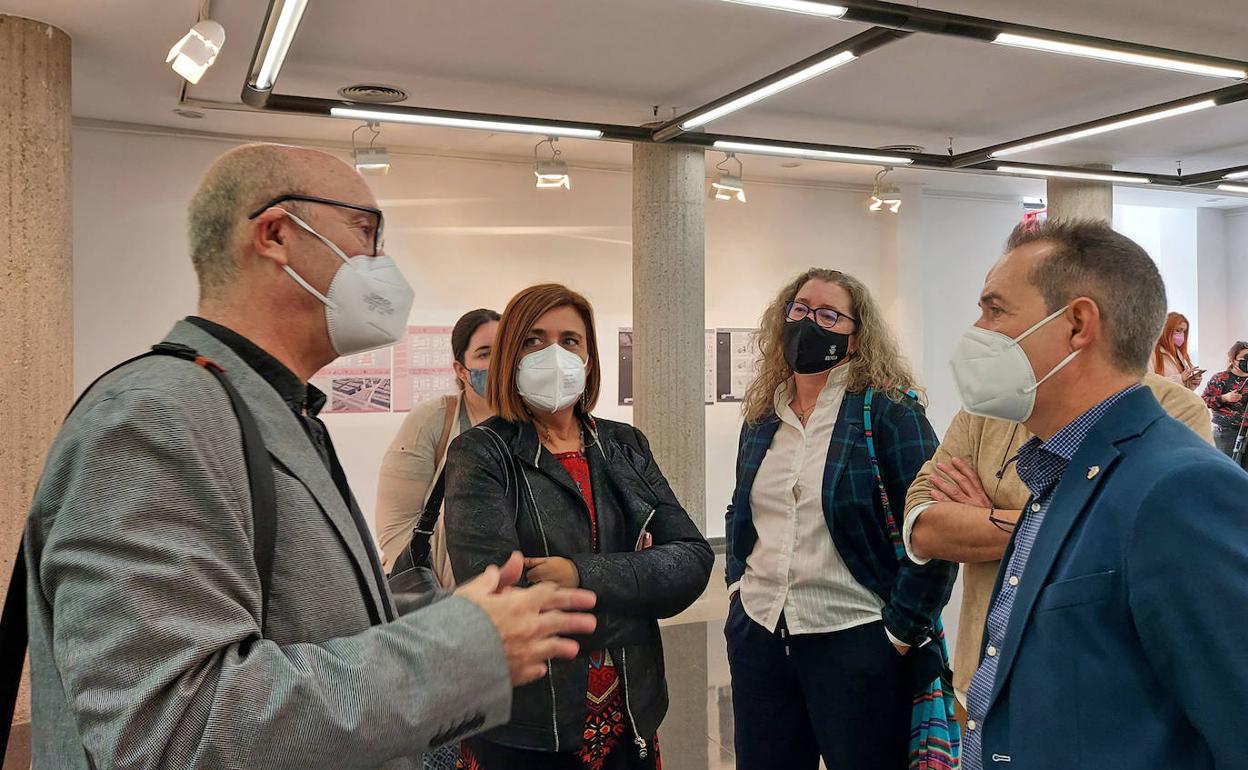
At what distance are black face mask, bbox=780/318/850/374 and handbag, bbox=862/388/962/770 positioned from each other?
62 centimetres

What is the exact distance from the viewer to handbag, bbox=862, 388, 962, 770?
7.67ft

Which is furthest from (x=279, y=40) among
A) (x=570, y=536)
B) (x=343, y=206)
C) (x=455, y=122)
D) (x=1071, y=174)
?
(x=1071, y=174)

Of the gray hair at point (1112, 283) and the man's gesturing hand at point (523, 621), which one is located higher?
the gray hair at point (1112, 283)

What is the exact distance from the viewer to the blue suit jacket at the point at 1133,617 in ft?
3.88

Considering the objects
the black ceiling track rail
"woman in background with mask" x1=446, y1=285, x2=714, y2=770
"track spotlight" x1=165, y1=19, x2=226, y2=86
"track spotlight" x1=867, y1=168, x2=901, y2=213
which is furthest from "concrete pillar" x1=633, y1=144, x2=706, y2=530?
"woman in background with mask" x1=446, y1=285, x2=714, y2=770

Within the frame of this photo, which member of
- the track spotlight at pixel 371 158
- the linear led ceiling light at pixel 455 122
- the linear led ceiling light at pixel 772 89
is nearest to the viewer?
the linear led ceiling light at pixel 772 89

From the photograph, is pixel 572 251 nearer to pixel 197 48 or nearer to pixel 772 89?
pixel 772 89

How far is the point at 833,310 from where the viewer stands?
9.20 ft

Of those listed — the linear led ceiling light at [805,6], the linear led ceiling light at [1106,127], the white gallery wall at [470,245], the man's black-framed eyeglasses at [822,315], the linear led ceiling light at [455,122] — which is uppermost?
the linear led ceiling light at [1106,127]

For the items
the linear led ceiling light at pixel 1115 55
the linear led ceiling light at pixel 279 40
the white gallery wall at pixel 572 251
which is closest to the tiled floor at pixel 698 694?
the white gallery wall at pixel 572 251

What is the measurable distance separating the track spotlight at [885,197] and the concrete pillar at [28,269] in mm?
7021

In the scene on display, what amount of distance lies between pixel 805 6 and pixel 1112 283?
3.19 metres

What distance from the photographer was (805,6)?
4.32 m

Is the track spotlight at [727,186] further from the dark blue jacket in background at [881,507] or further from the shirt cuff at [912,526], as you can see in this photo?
the shirt cuff at [912,526]
